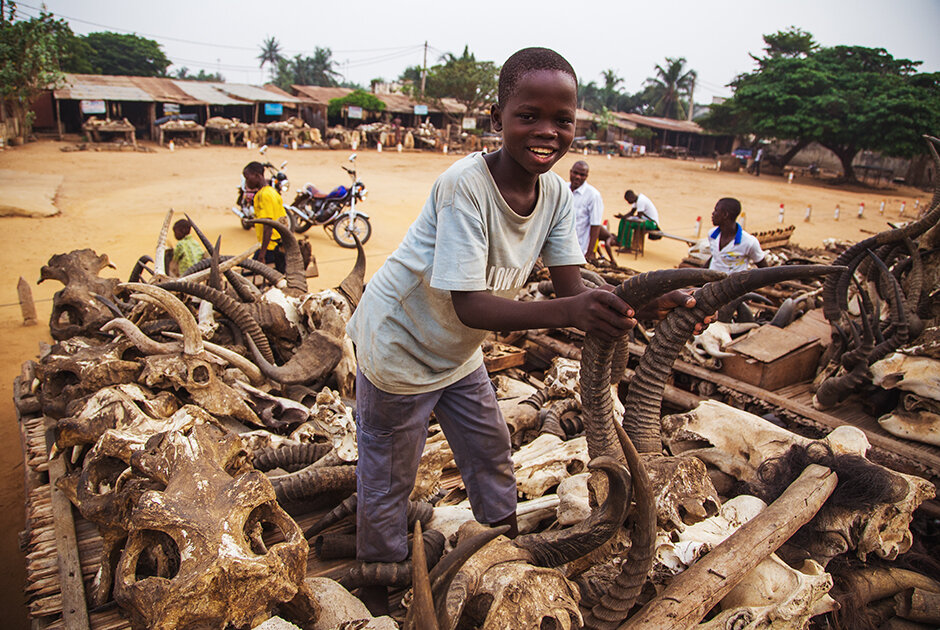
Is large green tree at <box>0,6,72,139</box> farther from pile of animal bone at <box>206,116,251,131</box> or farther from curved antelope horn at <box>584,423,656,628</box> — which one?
curved antelope horn at <box>584,423,656,628</box>

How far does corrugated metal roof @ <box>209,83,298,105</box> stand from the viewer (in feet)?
94.5

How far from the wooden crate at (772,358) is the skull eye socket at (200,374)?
139 inches

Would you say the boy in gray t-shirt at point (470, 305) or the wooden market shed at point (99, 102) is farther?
the wooden market shed at point (99, 102)

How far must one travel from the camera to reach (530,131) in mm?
1538

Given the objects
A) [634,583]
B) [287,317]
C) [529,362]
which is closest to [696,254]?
[529,362]

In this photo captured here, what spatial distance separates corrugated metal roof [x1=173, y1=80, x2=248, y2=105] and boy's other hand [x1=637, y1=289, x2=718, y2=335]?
30.0m

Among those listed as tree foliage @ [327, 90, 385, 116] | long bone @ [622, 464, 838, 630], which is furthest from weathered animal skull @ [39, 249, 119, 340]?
tree foliage @ [327, 90, 385, 116]

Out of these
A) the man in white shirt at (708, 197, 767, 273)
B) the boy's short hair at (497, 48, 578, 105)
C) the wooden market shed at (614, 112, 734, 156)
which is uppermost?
the wooden market shed at (614, 112, 734, 156)

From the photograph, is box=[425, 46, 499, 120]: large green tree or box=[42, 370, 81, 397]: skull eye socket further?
box=[425, 46, 499, 120]: large green tree

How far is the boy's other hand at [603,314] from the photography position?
1.31 meters

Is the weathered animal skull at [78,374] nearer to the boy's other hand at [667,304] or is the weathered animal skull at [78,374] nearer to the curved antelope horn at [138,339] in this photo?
the curved antelope horn at [138,339]

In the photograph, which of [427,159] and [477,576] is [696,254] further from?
[427,159]

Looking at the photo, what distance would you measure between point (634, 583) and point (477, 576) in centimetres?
47

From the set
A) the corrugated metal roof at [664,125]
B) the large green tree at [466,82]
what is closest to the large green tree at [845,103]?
the corrugated metal roof at [664,125]
